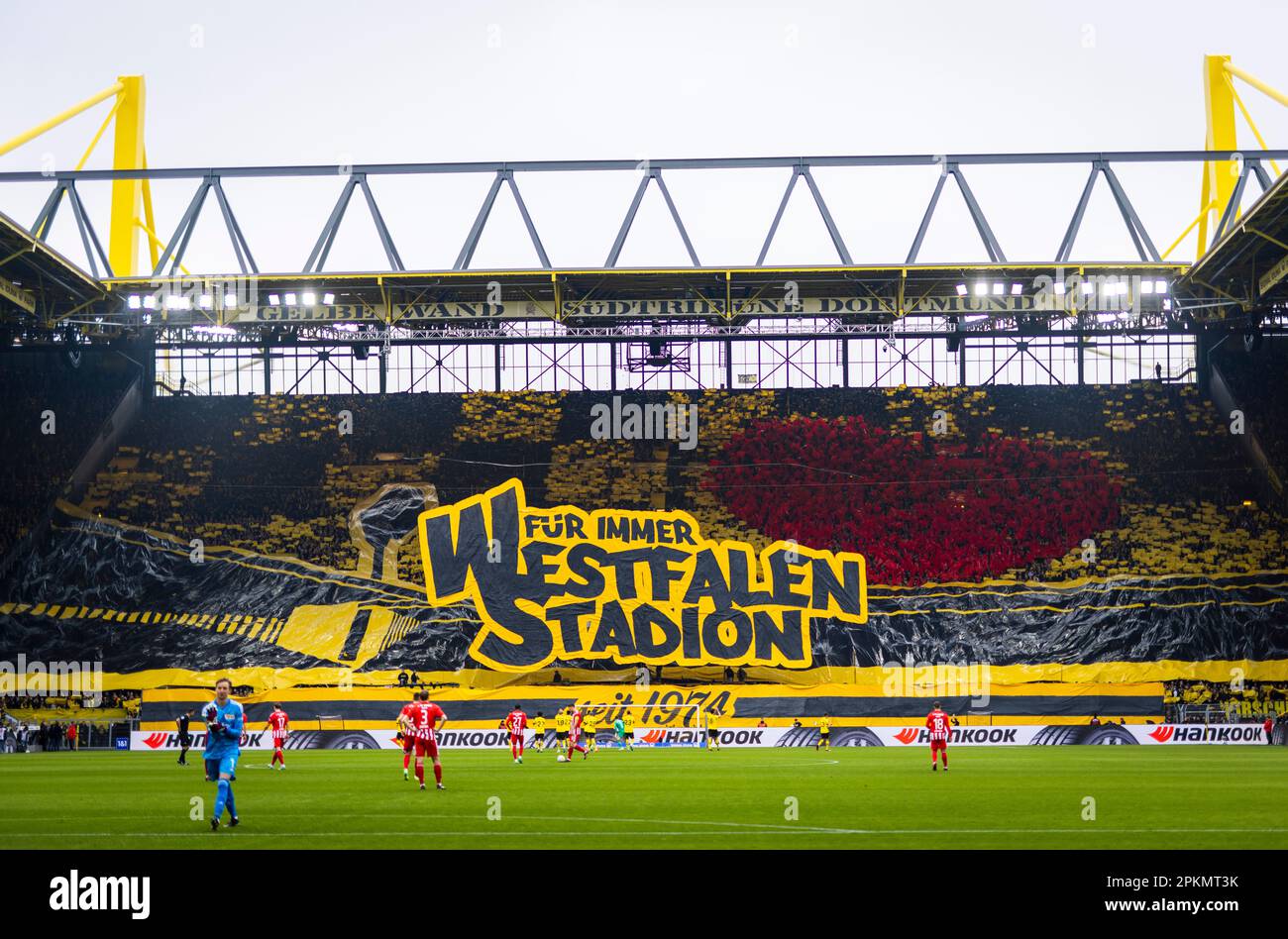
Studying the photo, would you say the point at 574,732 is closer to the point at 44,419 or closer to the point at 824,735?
the point at 824,735

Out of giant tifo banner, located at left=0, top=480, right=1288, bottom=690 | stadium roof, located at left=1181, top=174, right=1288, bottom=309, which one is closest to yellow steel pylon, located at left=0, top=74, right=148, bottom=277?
giant tifo banner, located at left=0, top=480, right=1288, bottom=690

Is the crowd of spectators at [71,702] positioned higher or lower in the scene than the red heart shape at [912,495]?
lower

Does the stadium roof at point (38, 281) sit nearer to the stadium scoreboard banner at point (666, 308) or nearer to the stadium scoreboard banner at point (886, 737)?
the stadium scoreboard banner at point (666, 308)

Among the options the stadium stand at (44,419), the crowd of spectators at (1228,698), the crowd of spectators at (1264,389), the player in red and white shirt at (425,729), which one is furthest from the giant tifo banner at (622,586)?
the player in red and white shirt at (425,729)

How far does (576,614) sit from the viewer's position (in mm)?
50031

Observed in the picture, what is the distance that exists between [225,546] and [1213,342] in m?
42.8

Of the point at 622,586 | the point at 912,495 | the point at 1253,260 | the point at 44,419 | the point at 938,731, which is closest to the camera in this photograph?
the point at 938,731

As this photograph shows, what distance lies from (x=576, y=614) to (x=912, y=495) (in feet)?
47.8

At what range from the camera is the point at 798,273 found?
1961 inches

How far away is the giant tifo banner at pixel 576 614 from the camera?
47.2 meters

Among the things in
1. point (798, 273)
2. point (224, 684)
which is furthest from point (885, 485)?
point (224, 684)

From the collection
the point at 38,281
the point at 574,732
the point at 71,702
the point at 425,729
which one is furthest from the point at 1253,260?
the point at 71,702

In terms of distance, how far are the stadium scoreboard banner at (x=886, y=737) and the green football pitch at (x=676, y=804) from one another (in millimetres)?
8515

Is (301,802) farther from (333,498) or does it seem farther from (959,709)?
(333,498)
